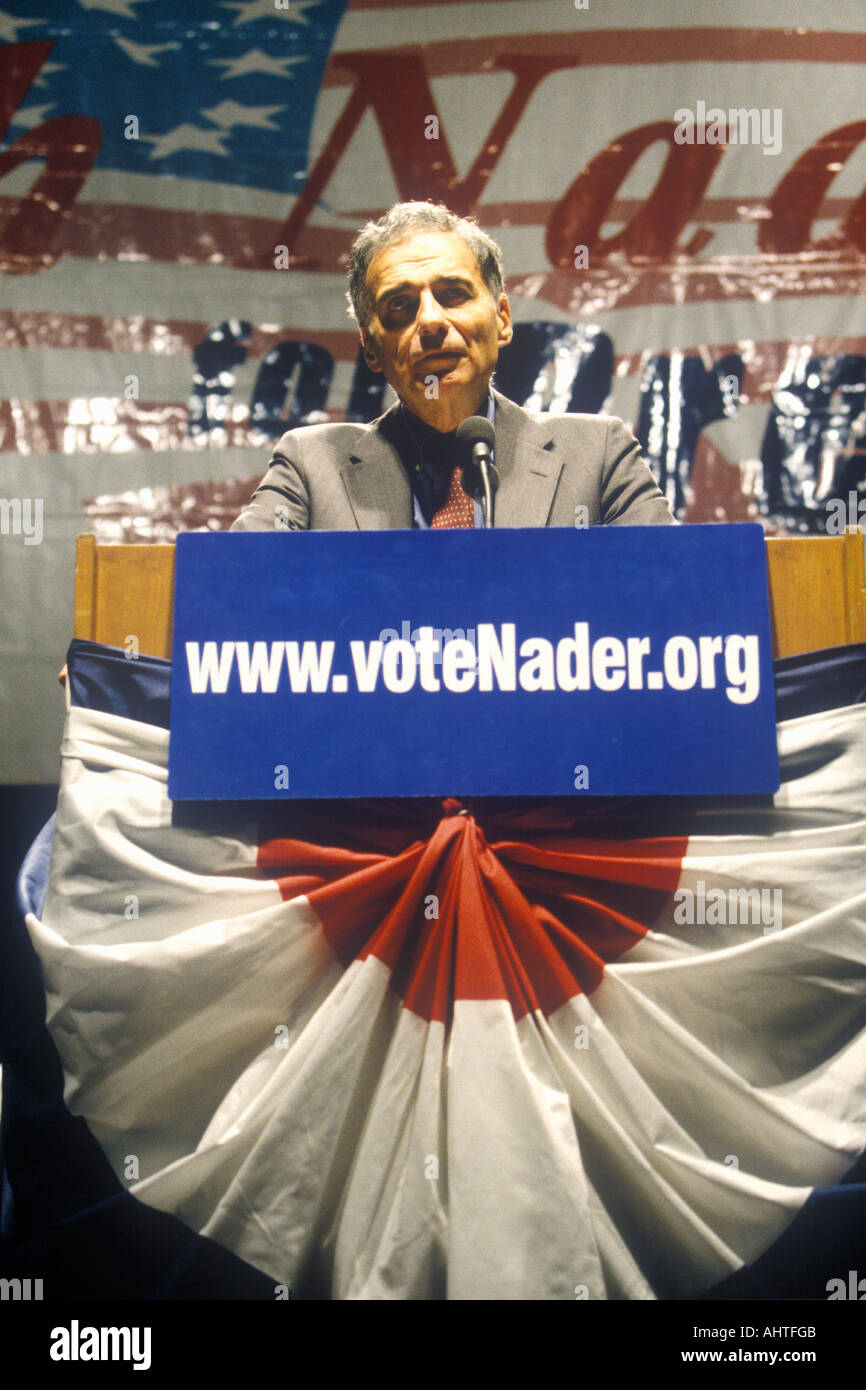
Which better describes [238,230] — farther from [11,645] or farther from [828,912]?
[828,912]

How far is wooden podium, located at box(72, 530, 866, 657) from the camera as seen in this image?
1341mm

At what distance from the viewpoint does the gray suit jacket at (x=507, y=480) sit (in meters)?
1.55

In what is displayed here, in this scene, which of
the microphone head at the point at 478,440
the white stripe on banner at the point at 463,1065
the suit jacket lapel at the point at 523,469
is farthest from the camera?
the suit jacket lapel at the point at 523,469

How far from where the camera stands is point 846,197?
2.50 m

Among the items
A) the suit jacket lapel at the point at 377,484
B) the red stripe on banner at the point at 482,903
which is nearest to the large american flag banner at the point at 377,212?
the suit jacket lapel at the point at 377,484

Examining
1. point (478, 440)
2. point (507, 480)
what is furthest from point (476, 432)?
point (507, 480)

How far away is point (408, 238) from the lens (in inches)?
66.7

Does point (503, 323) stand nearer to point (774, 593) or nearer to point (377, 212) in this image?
point (774, 593)

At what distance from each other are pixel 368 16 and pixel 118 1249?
2714 millimetres

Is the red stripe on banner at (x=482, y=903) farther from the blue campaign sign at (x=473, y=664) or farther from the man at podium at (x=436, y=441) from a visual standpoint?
the man at podium at (x=436, y=441)

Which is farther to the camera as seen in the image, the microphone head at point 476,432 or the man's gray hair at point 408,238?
the man's gray hair at point 408,238

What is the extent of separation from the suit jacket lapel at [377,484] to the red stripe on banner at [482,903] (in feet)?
1.63
